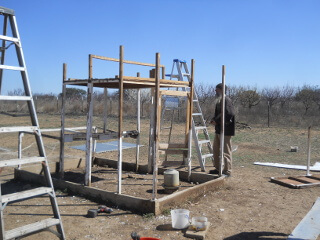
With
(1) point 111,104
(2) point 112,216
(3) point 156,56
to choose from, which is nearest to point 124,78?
(3) point 156,56

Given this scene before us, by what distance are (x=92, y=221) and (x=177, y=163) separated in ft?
8.95

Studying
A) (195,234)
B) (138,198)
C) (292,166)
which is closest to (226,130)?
(292,166)

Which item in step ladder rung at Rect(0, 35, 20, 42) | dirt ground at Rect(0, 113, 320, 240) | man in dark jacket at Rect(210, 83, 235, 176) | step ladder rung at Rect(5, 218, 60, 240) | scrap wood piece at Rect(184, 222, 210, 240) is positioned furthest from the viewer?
man in dark jacket at Rect(210, 83, 235, 176)

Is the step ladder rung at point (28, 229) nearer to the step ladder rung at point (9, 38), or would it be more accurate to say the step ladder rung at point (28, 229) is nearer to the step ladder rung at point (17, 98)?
the step ladder rung at point (17, 98)

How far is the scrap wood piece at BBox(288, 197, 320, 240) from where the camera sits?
162 inches

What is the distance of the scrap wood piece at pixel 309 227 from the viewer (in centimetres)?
411

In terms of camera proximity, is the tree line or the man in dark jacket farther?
the tree line

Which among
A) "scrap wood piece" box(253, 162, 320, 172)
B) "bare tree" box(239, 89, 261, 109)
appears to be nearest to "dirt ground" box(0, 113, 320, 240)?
"scrap wood piece" box(253, 162, 320, 172)

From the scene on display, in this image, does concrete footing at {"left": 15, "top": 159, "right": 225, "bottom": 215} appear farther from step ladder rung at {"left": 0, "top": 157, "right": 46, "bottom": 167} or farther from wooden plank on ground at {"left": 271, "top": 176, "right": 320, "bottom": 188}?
step ladder rung at {"left": 0, "top": 157, "right": 46, "bottom": 167}

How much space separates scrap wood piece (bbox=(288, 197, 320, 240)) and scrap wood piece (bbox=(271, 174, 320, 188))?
1.53 m

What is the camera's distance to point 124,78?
548cm

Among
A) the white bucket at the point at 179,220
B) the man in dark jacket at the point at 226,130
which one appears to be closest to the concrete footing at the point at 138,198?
the white bucket at the point at 179,220

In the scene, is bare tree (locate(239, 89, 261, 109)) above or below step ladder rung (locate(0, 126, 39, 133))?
above

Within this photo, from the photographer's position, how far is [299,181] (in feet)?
22.9
